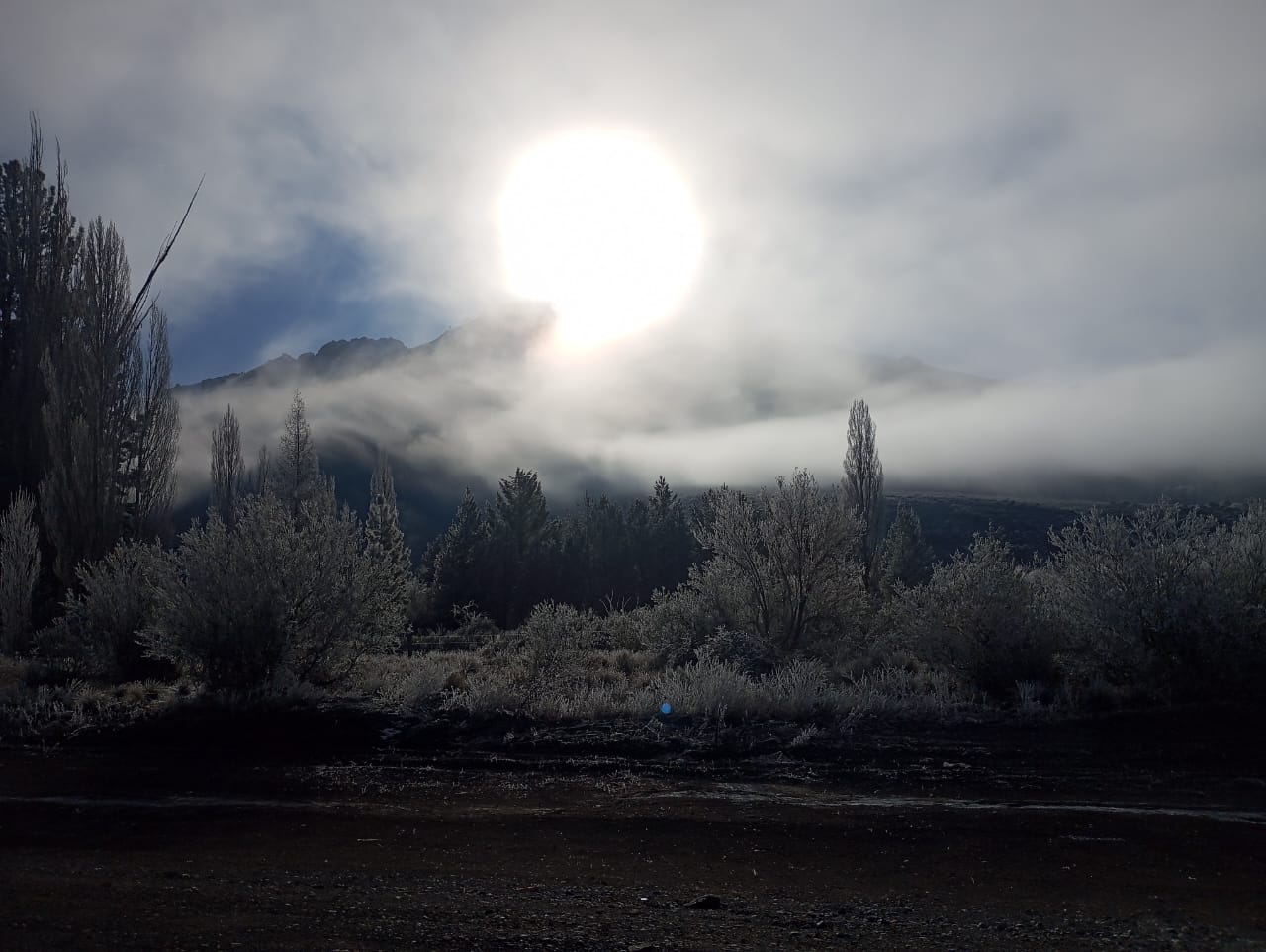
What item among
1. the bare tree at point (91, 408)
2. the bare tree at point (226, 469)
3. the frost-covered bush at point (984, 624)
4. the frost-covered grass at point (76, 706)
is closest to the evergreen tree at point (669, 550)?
the bare tree at point (226, 469)

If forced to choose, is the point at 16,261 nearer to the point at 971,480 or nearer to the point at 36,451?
the point at 36,451

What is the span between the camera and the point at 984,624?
50.3 ft

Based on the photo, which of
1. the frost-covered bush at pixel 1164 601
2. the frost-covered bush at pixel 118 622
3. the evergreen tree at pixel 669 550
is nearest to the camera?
the frost-covered bush at pixel 1164 601

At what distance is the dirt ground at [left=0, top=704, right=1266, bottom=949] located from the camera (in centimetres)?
543

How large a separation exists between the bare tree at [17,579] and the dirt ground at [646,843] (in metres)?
16.5

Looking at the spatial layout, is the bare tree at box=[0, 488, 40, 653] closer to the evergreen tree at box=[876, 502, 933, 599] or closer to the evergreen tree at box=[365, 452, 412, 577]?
the evergreen tree at box=[365, 452, 412, 577]

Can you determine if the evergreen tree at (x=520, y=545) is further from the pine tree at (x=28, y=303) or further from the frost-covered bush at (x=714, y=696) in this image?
the frost-covered bush at (x=714, y=696)

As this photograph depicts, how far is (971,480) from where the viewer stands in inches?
Answer: 5994

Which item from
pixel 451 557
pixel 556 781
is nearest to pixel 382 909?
pixel 556 781

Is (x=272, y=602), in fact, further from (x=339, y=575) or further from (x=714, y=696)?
(x=714, y=696)

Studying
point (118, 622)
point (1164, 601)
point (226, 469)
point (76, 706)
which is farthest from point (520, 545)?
point (1164, 601)

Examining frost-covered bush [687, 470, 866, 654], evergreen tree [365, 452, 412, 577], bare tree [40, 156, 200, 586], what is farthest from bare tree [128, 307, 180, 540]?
frost-covered bush [687, 470, 866, 654]

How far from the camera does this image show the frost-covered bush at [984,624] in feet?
49.2

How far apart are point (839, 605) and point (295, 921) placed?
632 inches
